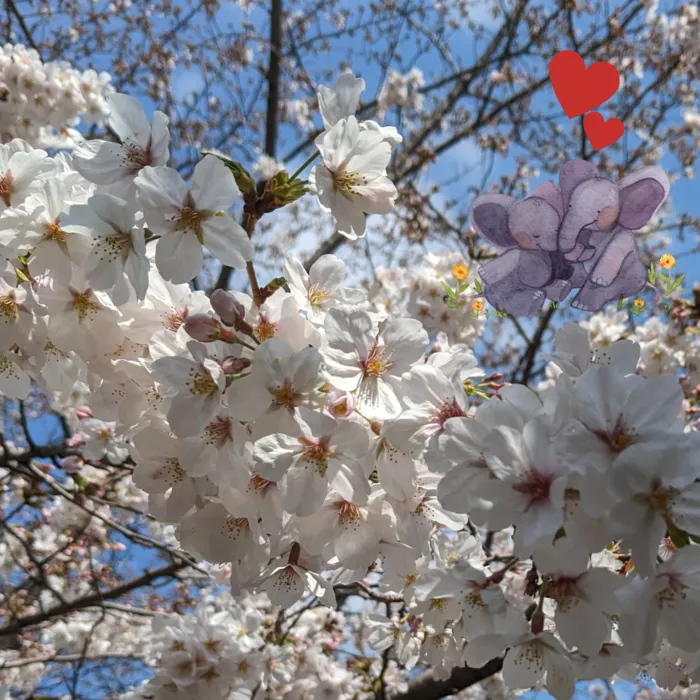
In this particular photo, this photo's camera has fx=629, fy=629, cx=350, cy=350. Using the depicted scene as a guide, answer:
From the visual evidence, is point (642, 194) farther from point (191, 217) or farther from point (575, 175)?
point (191, 217)

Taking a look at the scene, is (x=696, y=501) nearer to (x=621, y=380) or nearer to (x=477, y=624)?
(x=621, y=380)

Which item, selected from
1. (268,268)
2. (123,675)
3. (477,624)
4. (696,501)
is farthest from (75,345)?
(123,675)

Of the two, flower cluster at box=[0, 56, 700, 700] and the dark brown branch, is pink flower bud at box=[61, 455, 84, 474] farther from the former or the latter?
the dark brown branch

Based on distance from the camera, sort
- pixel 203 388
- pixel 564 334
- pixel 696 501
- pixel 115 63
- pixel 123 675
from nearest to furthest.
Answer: pixel 696 501 → pixel 203 388 → pixel 564 334 → pixel 115 63 → pixel 123 675

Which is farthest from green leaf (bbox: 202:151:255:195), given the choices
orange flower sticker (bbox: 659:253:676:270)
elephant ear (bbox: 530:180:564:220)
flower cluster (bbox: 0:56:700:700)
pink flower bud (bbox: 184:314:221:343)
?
orange flower sticker (bbox: 659:253:676:270)

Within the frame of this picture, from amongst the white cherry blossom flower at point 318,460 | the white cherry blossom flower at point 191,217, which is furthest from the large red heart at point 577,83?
the white cherry blossom flower at point 318,460

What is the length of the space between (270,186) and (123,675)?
6443 mm

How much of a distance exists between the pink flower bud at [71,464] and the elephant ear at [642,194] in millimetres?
2358

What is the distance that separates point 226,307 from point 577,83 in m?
0.82

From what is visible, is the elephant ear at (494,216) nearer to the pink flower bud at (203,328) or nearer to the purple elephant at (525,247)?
the purple elephant at (525,247)

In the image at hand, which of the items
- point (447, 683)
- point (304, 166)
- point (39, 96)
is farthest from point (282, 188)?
point (39, 96)

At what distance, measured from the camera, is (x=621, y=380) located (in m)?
0.89

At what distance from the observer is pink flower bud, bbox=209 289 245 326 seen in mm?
1036

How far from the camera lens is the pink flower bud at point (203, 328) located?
1.04 metres
